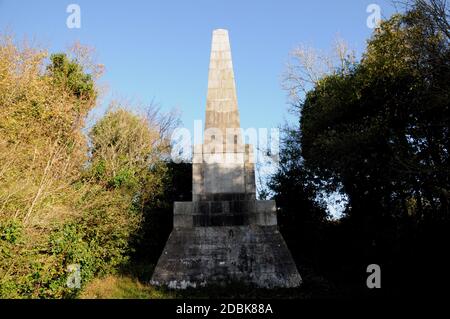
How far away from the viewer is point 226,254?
35.4ft

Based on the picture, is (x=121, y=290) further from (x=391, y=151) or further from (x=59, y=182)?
(x=391, y=151)

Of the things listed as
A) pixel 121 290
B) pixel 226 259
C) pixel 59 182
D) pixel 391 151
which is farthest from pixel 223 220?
pixel 391 151

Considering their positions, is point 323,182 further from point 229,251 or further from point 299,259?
point 229,251

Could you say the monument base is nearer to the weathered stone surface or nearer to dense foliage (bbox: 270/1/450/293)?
the weathered stone surface

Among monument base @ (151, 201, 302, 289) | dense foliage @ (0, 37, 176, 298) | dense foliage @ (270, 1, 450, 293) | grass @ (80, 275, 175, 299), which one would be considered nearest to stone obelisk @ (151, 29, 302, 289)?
monument base @ (151, 201, 302, 289)

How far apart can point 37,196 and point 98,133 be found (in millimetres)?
13264

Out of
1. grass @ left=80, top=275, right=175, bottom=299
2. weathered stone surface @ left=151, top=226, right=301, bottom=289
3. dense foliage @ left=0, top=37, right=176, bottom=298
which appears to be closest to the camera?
dense foliage @ left=0, top=37, right=176, bottom=298

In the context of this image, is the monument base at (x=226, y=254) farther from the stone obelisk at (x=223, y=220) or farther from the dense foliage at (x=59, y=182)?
the dense foliage at (x=59, y=182)

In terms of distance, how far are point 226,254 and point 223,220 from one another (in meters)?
1.12

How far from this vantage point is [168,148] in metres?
23.9

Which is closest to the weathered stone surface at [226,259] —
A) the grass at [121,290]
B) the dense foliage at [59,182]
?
the grass at [121,290]

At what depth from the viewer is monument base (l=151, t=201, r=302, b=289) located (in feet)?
34.2

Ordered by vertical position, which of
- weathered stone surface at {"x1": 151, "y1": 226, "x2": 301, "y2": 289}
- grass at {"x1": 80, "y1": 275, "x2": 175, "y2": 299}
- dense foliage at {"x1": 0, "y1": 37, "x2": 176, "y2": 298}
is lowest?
grass at {"x1": 80, "y1": 275, "x2": 175, "y2": 299}

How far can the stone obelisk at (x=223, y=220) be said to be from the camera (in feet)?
34.5
